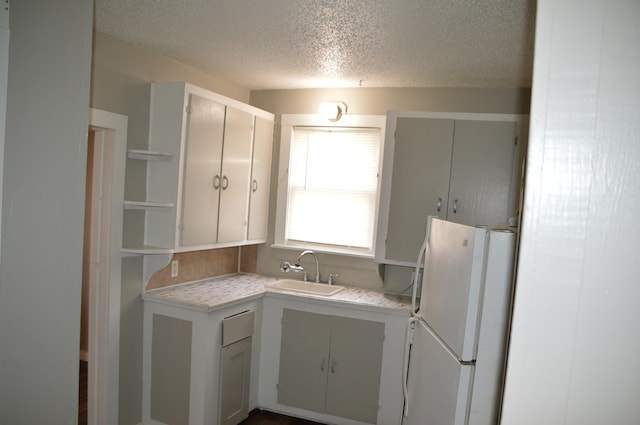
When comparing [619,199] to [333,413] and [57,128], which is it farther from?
[333,413]

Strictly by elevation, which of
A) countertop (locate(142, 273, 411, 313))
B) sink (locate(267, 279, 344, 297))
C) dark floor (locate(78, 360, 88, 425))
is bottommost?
dark floor (locate(78, 360, 88, 425))

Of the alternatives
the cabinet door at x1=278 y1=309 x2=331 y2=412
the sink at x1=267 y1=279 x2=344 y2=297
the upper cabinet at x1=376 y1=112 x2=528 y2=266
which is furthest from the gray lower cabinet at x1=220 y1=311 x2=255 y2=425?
the upper cabinet at x1=376 y1=112 x2=528 y2=266

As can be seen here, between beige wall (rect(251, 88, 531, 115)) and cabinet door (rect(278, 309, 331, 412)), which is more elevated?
beige wall (rect(251, 88, 531, 115))

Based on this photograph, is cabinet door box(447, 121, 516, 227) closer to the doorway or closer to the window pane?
the window pane

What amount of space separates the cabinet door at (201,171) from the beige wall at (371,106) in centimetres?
84

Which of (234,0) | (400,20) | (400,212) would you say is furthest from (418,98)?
(234,0)

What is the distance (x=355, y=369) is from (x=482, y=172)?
1.65m

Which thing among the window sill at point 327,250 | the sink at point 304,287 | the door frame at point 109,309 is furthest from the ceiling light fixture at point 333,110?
the door frame at point 109,309

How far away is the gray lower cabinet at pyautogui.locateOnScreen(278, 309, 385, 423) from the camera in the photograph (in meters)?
2.99

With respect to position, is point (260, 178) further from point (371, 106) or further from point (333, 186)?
point (371, 106)

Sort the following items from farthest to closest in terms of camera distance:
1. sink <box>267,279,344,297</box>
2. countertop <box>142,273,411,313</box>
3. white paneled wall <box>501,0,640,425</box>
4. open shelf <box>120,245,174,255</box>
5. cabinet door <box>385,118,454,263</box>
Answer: sink <box>267,279,344,297</box>, cabinet door <box>385,118,454,263</box>, countertop <box>142,273,411,313</box>, open shelf <box>120,245,174,255</box>, white paneled wall <box>501,0,640,425</box>

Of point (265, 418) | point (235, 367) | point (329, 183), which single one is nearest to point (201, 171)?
point (329, 183)

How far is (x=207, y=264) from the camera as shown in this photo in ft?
11.5

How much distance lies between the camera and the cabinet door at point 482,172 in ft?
9.48
